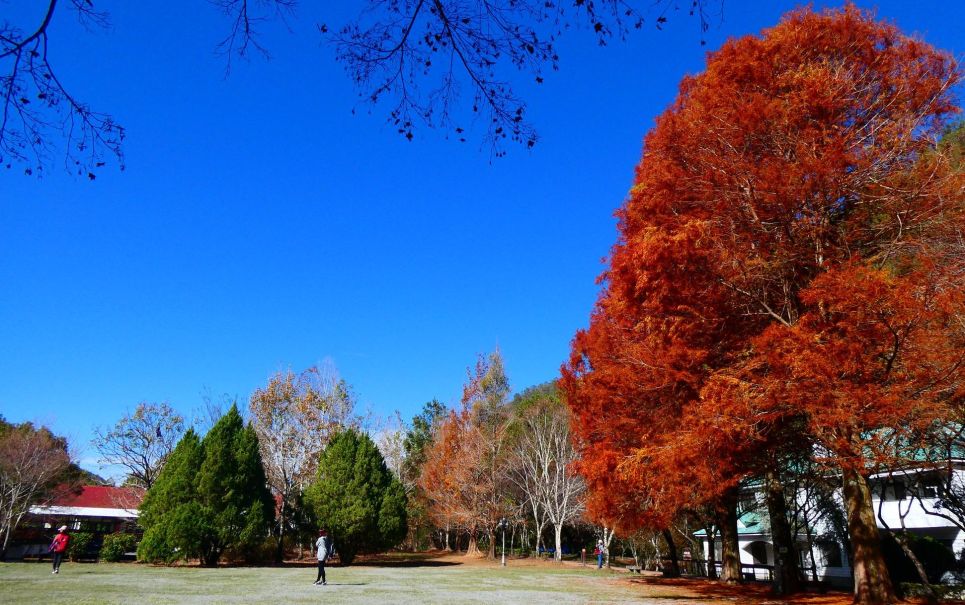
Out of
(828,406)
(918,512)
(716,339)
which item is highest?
(716,339)

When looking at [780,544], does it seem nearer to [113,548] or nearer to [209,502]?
[209,502]

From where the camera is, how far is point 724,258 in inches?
525

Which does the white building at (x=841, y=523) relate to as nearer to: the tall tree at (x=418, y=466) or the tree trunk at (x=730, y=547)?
the tree trunk at (x=730, y=547)

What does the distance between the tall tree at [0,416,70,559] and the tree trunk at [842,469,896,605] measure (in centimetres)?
3752

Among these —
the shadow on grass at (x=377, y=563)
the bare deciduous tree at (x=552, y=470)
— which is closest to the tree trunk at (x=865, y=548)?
the bare deciduous tree at (x=552, y=470)

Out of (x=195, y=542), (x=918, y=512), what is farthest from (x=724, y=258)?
(x=195, y=542)

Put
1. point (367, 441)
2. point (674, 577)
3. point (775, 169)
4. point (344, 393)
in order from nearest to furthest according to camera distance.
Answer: point (775, 169) → point (674, 577) → point (367, 441) → point (344, 393)

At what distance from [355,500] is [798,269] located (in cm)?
2675

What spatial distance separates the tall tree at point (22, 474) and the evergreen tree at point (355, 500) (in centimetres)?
1536

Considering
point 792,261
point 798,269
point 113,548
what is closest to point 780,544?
point 798,269

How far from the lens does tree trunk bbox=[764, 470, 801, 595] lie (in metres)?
16.7

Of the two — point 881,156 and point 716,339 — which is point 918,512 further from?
point 881,156

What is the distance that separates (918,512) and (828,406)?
2068 cm

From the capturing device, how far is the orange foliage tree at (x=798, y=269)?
10961mm
